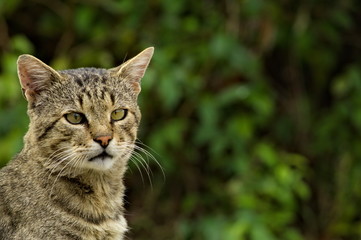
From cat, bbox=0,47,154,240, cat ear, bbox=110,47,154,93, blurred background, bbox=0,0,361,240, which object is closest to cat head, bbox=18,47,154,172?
cat, bbox=0,47,154,240

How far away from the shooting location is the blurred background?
634cm

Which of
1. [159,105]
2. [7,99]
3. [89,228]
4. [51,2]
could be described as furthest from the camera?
[51,2]

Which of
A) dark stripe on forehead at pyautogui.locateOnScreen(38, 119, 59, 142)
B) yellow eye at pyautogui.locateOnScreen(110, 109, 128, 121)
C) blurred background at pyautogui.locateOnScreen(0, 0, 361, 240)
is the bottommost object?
blurred background at pyautogui.locateOnScreen(0, 0, 361, 240)

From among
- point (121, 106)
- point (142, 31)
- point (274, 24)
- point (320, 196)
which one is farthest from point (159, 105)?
point (121, 106)

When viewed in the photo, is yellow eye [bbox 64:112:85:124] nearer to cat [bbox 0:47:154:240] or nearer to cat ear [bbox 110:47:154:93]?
cat [bbox 0:47:154:240]

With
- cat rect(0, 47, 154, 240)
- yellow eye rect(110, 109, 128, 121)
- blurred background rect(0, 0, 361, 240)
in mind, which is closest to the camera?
cat rect(0, 47, 154, 240)

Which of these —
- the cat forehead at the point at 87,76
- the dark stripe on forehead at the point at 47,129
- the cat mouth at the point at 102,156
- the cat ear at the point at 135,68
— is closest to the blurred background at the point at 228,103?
the cat ear at the point at 135,68

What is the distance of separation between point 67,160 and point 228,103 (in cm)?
280

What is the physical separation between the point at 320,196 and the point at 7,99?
3.18 metres

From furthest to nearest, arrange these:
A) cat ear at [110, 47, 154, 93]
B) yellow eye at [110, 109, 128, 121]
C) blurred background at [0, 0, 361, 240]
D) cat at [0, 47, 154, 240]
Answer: blurred background at [0, 0, 361, 240] → cat ear at [110, 47, 154, 93] → yellow eye at [110, 109, 128, 121] → cat at [0, 47, 154, 240]

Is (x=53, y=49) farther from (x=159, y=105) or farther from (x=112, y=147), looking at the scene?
(x=112, y=147)

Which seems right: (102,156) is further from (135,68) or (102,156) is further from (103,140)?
(135,68)

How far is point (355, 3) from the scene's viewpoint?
7.58 meters

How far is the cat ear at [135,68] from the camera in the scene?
167 inches
